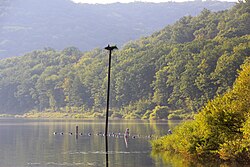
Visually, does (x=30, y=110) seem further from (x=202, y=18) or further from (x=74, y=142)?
(x=74, y=142)

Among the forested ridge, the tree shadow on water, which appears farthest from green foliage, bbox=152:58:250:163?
the forested ridge

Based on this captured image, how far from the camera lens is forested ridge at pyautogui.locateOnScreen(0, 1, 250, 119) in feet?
415

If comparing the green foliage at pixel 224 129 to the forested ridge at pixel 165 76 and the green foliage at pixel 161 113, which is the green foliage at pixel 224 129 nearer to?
the forested ridge at pixel 165 76

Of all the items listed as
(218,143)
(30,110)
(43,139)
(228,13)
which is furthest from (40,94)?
(218,143)

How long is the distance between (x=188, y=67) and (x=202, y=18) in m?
61.1

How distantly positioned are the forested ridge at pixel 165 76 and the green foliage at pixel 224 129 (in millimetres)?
72497

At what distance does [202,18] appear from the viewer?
19112cm

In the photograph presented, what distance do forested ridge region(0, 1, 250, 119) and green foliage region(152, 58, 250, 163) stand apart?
72.5 m

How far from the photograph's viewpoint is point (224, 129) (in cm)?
4403

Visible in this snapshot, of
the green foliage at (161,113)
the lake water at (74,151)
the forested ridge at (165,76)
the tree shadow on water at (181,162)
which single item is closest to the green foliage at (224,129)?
the tree shadow on water at (181,162)

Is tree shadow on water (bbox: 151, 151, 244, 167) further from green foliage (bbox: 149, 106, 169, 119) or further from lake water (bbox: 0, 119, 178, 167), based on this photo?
green foliage (bbox: 149, 106, 169, 119)

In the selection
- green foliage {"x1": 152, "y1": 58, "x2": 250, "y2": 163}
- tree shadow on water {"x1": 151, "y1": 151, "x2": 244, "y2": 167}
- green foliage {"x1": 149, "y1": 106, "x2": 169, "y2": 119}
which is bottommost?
tree shadow on water {"x1": 151, "y1": 151, "x2": 244, "y2": 167}

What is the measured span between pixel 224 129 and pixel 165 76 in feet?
329

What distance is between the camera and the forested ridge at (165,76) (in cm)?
12638
